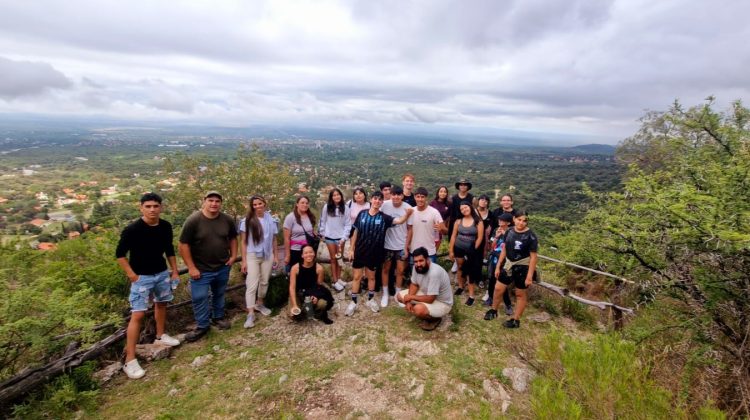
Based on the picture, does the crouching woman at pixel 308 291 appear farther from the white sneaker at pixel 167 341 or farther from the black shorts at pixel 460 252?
the black shorts at pixel 460 252

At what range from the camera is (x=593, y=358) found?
2.33 meters

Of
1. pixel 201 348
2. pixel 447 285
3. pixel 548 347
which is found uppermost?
pixel 548 347

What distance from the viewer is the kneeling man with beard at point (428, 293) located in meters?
4.33

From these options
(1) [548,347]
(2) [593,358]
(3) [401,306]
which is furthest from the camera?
(3) [401,306]

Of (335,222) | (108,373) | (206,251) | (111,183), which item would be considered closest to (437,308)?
(335,222)

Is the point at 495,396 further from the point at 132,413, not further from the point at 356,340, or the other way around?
the point at 132,413

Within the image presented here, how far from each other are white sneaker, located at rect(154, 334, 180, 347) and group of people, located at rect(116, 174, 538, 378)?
1 cm

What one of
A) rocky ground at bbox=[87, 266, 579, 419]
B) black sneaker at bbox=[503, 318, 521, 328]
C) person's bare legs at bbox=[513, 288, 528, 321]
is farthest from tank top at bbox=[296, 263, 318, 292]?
person's bare legs at bbox=[513, 288, 528, 321]

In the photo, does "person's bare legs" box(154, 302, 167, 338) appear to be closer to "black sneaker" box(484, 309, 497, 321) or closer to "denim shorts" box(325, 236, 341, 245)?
"denim shorts" box(325, 236, 341, 245)

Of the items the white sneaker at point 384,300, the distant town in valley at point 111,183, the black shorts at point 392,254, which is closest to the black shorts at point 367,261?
the black shorts at point 392,254

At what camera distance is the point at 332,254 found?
5.38 meters

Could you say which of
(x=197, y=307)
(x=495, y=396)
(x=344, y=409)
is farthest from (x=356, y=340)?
(x=197, y=307)

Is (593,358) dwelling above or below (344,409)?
above

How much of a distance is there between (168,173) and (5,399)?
8.00 metres
